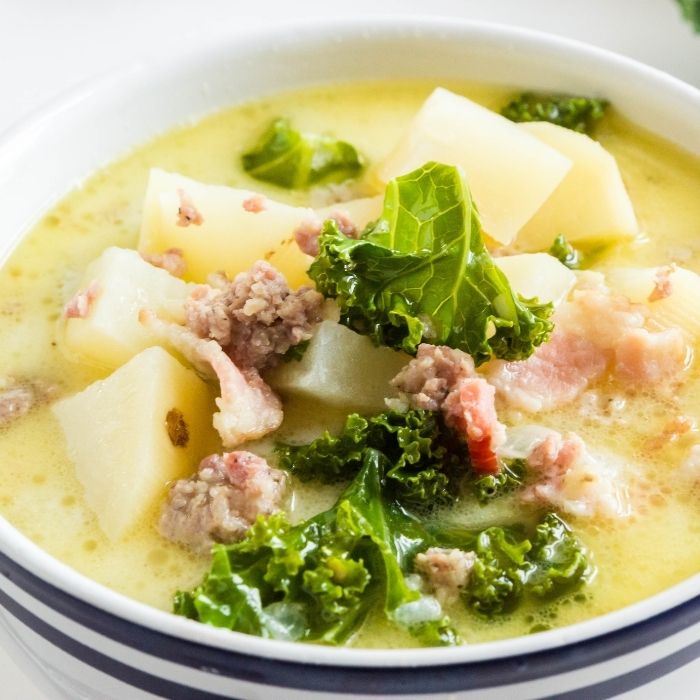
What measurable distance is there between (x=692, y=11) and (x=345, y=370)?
2.27 metres

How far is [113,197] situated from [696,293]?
1.58 meters

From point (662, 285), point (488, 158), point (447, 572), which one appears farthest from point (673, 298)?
point (447, 572)

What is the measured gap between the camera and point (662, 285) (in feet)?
8.25

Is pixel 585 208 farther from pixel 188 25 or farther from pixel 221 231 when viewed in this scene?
pixel 188 25

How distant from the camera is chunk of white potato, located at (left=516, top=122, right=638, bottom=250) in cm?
282

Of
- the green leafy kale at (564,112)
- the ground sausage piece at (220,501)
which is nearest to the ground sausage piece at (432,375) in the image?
the ground sausage piece at (220,501)

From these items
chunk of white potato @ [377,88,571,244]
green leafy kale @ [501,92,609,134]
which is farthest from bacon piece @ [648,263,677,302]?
green leafy kale @ [501,92,609,134]

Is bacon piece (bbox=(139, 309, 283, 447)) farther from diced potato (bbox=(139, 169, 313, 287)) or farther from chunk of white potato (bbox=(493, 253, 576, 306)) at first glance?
chunk of white potato (bbox=(493, 253, 576, 306))

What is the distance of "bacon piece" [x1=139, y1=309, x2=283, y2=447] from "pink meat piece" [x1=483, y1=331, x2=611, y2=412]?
481mm

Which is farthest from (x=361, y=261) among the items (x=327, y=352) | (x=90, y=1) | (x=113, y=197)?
(x=90, y=1)

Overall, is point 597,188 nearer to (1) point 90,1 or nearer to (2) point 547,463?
(2) point 547,463

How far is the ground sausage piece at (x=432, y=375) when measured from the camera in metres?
2.15

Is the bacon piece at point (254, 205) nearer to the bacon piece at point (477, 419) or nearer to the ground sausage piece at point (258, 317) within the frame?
the ground sausage piece at point (258, 317)

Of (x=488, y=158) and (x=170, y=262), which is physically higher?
(x=488, y=158)
